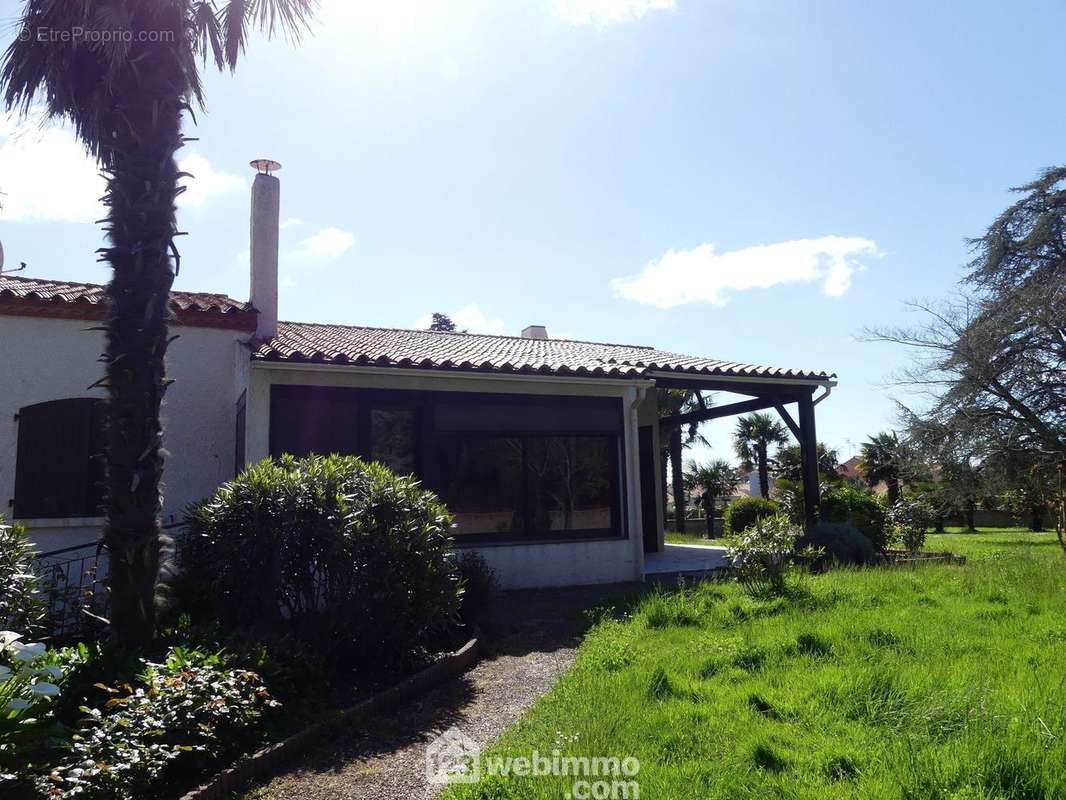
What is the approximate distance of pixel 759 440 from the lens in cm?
3366

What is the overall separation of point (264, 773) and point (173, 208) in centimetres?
441

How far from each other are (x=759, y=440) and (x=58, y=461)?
1146 inches

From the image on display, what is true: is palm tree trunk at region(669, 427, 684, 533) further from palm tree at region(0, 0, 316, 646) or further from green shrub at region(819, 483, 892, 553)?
palm tree at region(0, 0, 316, 646)

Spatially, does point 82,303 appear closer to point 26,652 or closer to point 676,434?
point 26,652

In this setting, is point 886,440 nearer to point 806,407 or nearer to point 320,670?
point 806,407

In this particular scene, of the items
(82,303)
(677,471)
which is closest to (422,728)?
(82,303)

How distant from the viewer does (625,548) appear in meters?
11.1

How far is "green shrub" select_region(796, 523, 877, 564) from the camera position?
10976 millimetres

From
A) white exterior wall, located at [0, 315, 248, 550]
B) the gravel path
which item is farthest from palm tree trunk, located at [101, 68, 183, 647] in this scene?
white exterior wall, located at [0, 315, 248, 550]

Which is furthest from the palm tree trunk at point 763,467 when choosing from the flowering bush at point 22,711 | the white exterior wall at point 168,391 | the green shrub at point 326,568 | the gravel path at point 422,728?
the flowering bush at point 22,711

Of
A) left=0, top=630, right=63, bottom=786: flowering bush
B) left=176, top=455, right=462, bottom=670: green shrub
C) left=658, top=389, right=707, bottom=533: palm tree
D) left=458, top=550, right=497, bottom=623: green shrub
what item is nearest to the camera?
left=0, top=630, right=63, bottom=786: flowering bush

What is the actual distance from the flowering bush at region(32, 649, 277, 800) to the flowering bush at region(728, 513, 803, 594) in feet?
17.9

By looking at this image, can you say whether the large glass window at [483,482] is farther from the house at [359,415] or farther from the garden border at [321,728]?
the garden border at [321,728]

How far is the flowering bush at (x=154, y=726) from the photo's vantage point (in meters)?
3.63
